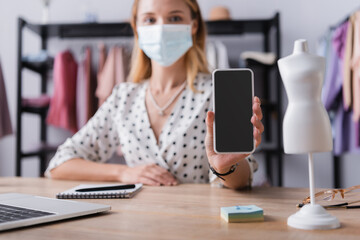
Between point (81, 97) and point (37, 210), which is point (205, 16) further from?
point (37, 210)

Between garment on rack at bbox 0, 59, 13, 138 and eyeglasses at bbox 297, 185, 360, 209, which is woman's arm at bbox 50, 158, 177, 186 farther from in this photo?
garment on rack at bbox 0, 59, 13, 138

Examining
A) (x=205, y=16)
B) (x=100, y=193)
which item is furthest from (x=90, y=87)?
(x=100, y=193)

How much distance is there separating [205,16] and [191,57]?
1.73 m

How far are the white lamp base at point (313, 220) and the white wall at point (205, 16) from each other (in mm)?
2478

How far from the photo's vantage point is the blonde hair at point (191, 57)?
4.56 feet

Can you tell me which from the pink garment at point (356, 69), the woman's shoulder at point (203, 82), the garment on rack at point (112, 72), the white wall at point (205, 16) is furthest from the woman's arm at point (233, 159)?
the white wall at point (205, 16)

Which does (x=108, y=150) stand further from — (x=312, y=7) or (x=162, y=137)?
(x=312, y=7)

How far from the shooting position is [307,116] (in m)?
0.50

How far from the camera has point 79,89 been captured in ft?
9.04

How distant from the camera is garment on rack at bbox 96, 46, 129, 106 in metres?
2.65

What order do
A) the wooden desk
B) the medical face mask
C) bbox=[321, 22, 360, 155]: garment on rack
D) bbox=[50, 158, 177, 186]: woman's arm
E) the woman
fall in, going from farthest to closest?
bbox=[321, 22, 360, 155]: garment on rack < the medical face mask < the woman < bbox=[50, 158, 177, 186]: woman's arm < the wooden desk

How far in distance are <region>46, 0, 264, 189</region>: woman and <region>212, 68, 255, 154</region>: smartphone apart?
1.74 ft

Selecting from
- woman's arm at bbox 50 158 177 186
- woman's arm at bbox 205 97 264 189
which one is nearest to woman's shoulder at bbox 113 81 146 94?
woman's arm at bbox 50 158 177 186

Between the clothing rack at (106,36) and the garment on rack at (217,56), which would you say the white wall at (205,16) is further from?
the garment on rack at (217,56)
